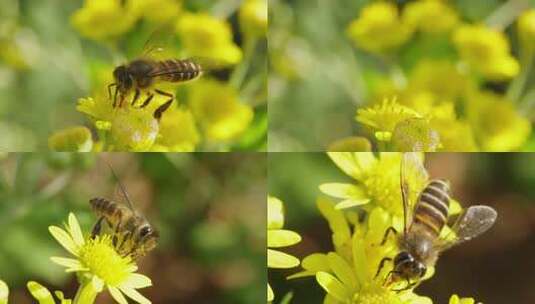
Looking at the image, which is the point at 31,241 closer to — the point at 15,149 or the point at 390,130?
the point at 15,149

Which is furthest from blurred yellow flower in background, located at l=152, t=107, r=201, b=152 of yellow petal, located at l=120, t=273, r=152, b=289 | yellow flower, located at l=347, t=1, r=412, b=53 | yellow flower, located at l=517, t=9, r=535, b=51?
yellow flower, located at l=517, t=9, r=535, b=51

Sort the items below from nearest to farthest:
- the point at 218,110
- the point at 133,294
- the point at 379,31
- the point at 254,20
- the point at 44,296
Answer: the point at 44,296 → the point at 133,294 → the point at 218,110 → the point at 254,20 → the point at 379,31

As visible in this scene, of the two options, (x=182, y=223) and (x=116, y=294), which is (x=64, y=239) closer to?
(x=116, y=294)

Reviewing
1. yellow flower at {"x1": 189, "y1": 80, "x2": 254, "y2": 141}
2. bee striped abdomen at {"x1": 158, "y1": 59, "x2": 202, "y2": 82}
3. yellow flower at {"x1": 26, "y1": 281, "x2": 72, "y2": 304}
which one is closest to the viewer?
yellow flower at {"x1": 26, "y1": 281, "x2": 72, "y2": 304}

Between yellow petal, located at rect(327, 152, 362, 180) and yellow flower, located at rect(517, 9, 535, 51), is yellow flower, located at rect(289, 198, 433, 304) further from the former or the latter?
yellow flower, located at rect(517, 9, 535, 51)

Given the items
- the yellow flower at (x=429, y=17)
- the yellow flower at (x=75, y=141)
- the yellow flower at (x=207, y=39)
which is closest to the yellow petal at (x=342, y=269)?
the yellow flower at (x=75, y=141)

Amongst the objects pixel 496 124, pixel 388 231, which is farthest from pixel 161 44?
pixel 496 124
